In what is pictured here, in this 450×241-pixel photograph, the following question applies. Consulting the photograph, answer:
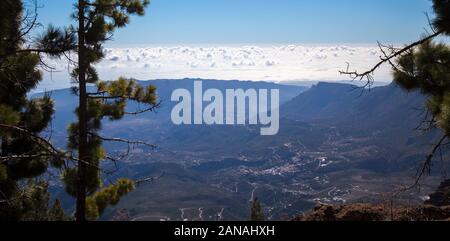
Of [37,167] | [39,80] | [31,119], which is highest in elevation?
[39,80]

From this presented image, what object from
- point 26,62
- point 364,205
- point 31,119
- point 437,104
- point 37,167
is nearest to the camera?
point 437,104

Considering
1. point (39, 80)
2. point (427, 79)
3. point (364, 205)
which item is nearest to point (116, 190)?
point (39, 80)

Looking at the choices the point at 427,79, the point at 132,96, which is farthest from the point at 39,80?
the point at 427,79

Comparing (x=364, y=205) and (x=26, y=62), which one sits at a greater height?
(x=26, y=62)
